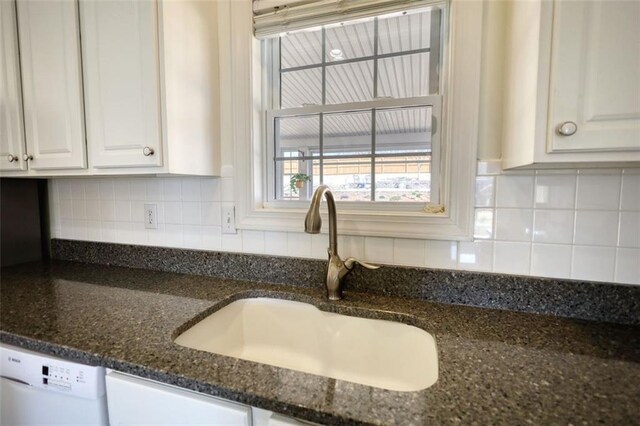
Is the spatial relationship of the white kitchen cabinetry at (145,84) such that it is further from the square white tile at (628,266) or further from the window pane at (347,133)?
the square white tile at (628,266)

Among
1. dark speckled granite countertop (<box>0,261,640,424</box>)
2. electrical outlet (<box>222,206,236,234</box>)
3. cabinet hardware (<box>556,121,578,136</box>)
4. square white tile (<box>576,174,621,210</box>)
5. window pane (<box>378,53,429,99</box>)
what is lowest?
dark speckled granite countertop (<box>0,261,640,424</box>)

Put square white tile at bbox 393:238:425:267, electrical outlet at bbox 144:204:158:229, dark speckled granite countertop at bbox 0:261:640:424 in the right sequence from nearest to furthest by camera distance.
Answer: dark speckled granite countertop at bbox 0:261:640:424, square white tile at bbox 393:238:425:267, electrical outlet at bbox 144:204:158:229

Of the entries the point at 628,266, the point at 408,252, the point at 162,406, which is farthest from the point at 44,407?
the point at 628,266

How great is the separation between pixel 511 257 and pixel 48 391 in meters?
1.35

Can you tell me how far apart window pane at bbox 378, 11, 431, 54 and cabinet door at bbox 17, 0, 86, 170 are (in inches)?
44.8

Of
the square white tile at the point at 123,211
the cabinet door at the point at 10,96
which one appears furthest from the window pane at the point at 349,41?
the cabinet door at the point at 10,96

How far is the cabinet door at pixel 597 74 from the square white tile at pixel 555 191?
27 cm

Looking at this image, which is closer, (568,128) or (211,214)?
(568,128)

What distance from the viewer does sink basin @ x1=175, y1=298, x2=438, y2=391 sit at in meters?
0.86

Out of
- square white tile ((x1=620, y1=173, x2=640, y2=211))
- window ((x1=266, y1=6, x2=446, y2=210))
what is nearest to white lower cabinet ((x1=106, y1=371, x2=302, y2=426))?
window ((x1=266, y1=6, x2=446, y2=210))

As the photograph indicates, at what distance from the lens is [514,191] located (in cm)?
91

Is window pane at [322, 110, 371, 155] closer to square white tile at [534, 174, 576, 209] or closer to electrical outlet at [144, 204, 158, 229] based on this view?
square white tile at [534, 174, 576, 209]

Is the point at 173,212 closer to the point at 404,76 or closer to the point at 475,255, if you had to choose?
the point at 404,76

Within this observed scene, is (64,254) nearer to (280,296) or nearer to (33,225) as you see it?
(33,225)
